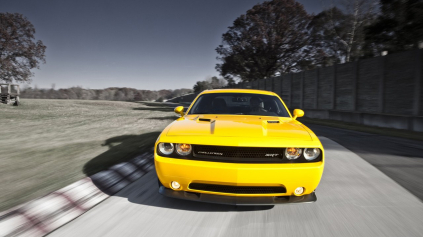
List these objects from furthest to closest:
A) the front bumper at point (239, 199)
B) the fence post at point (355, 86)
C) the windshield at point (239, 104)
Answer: the fence post at point (355, 86) < the windshield at point (239, 104) < the front bumper at point (239, 199)

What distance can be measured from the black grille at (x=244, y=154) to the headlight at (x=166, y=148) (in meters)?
0.28

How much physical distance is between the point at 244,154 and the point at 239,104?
6.38ft

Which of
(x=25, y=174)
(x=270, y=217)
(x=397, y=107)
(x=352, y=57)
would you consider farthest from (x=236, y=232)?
(x=352, y=57)

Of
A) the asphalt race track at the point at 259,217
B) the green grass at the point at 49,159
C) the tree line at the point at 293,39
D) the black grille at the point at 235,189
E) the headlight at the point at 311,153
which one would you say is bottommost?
the asphalt race track at the point at 259,217

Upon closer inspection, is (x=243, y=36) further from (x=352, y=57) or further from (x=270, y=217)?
(x=270, y=217)

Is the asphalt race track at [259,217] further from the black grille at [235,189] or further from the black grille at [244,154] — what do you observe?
the black grille at [244,154]

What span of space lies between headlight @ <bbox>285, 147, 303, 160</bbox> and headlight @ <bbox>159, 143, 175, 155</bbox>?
3.69 ft

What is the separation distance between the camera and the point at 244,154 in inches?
103

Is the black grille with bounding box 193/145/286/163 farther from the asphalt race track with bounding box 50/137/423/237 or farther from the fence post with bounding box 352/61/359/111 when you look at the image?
the fence post with bounding box 352/61/359/111

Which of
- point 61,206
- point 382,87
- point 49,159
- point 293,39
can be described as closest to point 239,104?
point 61,206

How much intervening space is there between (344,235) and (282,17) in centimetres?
3575

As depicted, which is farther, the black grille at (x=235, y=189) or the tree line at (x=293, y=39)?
the tree line at (x=293, y=39)

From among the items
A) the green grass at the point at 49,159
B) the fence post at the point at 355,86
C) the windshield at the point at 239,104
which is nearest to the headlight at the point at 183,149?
the windshield at the point at 239,104

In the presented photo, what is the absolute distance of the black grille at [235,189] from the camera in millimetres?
2564
